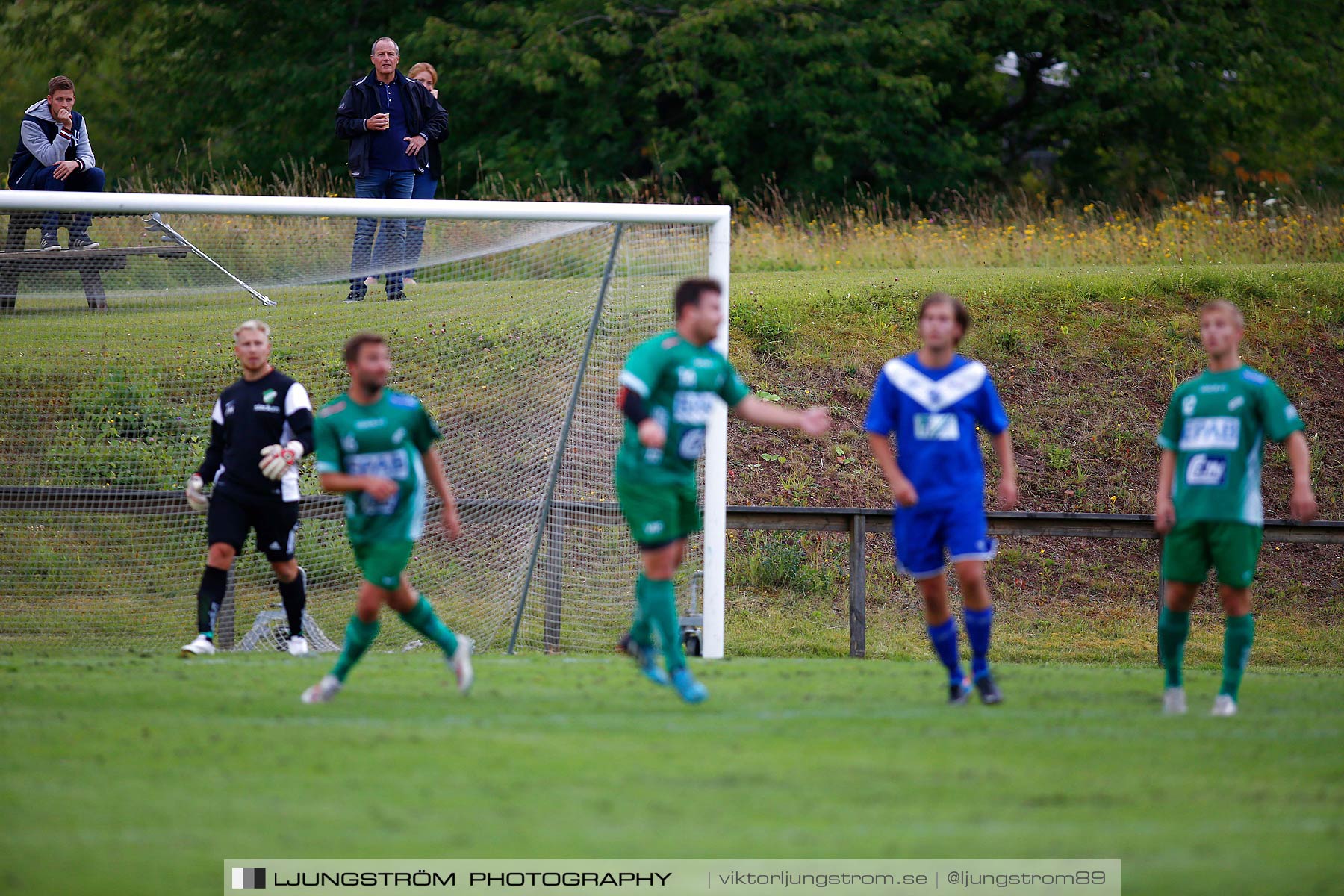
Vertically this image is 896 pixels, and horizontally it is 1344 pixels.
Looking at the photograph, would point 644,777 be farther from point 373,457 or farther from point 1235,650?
point 1235,650

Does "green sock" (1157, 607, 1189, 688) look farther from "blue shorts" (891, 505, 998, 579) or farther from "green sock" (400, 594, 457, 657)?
"green sock" (400, 594, 457, 657)

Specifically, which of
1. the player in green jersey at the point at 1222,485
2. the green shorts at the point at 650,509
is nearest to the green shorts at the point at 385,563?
the green shorts at the point at 650,509

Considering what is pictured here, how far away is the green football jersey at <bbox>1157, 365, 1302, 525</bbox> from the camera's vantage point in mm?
6309

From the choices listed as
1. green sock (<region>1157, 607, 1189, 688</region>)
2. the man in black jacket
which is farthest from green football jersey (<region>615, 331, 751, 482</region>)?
the man in black jacket

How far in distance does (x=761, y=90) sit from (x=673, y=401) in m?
18.6

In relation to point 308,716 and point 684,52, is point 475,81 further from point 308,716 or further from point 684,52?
point 308,716

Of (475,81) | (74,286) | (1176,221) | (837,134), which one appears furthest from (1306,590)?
(475,81)

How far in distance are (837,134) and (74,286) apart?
16267mm

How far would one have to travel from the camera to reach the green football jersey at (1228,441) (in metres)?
6.31

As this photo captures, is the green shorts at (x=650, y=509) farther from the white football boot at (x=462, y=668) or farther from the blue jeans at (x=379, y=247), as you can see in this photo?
the blue jeans at (x=379, y=247)

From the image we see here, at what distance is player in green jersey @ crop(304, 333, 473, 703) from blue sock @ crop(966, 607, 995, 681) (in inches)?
104

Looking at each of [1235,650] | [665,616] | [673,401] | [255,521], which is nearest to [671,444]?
[673,401]

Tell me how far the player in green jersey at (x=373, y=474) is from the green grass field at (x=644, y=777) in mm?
385

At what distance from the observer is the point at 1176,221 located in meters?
18.0
